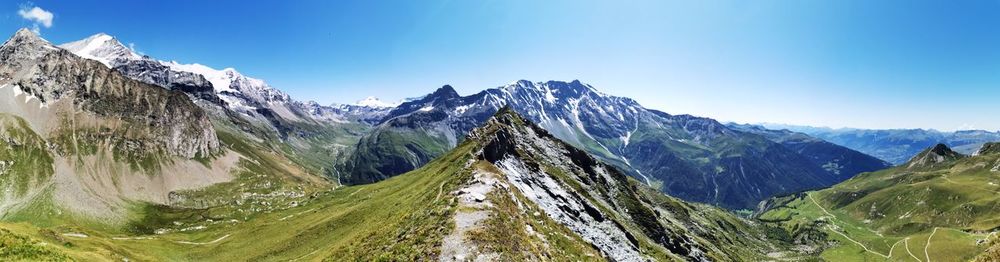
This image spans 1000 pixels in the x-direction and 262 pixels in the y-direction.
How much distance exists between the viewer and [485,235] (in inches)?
2357

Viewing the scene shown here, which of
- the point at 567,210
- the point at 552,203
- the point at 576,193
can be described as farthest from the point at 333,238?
the point at 576,193

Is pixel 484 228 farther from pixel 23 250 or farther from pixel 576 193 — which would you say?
pixel 576 193

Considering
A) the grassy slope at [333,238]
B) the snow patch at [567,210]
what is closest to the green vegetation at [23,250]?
the grassy slope at [333,238]

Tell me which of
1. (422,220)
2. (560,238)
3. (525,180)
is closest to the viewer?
(422,220)

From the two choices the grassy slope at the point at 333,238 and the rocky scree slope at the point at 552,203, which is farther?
the rocky scree slope at the point at 552,203

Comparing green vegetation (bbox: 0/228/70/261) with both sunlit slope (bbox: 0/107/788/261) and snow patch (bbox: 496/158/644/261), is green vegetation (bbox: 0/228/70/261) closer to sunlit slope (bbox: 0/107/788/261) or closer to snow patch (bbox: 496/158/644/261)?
sunlit slope (bbox: 0/107/788/261)

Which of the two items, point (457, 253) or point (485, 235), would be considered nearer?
point (457, 253)

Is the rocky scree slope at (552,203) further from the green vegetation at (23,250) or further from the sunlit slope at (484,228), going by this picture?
the green vegetation at (23,250)

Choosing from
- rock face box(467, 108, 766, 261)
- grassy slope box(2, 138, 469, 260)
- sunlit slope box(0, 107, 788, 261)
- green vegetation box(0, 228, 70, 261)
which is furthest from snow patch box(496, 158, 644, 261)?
green vegetation box(0, 228, 70, 261)

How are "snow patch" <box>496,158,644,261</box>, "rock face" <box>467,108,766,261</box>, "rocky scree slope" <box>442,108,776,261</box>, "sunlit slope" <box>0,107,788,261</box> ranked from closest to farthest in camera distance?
"sunlit slope" <box>0,107,788,261</box> < "rocky scree slope" <box>442,108,776,261</box> < "snow patch" <box>496,158,644,261</box> < "rock face" <box>467,108,766,261</box>

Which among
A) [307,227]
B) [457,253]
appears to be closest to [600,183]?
[307,227]

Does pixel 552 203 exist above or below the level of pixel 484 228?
below

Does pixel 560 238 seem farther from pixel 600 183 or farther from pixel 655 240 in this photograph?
pixel 600 183

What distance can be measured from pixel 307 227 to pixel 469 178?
80353mm
